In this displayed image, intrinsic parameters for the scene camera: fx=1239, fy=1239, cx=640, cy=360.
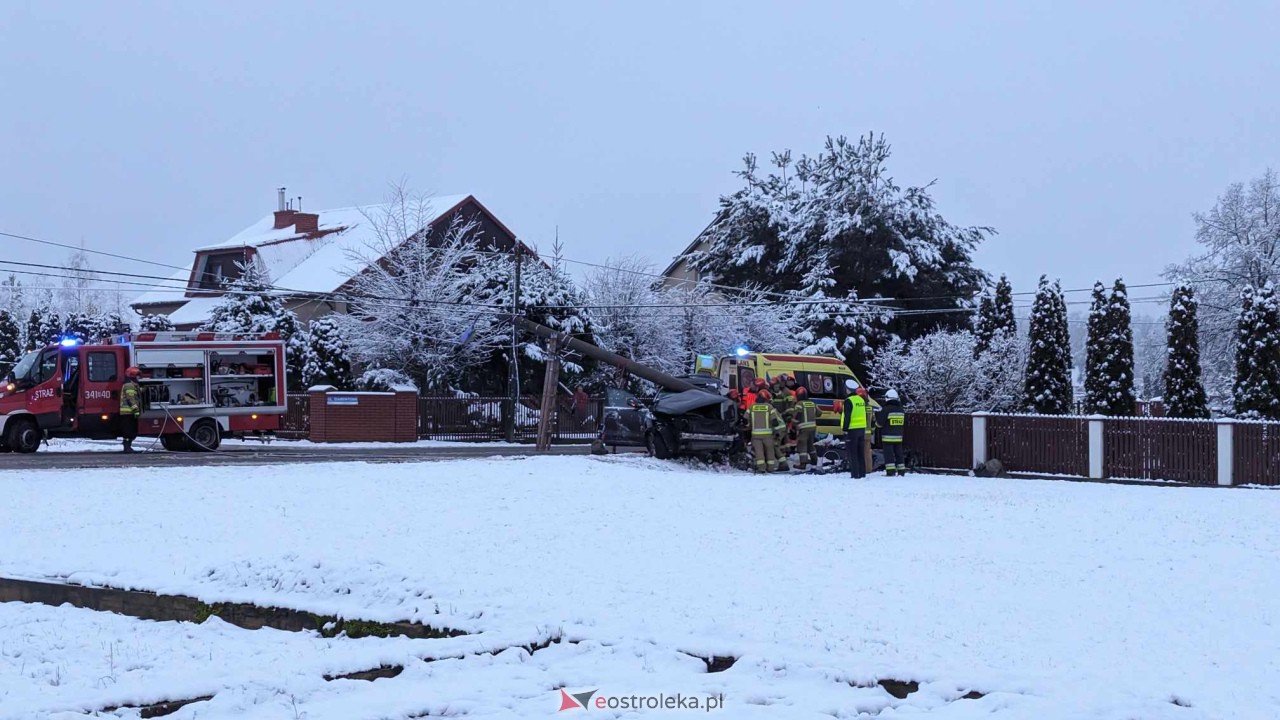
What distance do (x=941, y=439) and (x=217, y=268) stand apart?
37516 millimetres

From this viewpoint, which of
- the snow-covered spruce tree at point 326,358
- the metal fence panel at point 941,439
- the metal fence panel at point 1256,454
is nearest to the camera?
the metal fence panel at point 1256,454

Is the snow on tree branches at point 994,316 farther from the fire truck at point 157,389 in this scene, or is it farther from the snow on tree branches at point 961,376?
the fire truck at point 157,389

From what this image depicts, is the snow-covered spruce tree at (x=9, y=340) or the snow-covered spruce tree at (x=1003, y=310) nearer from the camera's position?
the snow-covered spruce tree at (x=1003, y=310)

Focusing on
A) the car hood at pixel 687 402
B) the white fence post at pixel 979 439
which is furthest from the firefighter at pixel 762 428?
the white fence post at pixel 979 439

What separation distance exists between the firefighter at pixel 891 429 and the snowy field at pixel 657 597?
18.1 ft

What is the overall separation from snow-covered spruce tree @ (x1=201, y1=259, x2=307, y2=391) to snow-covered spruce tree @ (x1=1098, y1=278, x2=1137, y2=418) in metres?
24.7

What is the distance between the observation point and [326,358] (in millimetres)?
40938

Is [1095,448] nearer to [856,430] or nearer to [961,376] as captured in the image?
[856,430]

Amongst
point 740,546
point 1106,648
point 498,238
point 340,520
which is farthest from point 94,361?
point 498,238

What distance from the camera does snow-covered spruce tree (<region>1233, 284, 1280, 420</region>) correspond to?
99.0 ft

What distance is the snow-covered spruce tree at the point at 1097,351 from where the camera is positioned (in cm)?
3438

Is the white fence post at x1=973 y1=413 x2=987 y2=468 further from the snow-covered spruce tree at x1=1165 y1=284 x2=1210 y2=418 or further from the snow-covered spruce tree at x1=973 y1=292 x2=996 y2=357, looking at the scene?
→ the snow-covered spruce tree at x1=973 y1=292 x2=996 y2=357

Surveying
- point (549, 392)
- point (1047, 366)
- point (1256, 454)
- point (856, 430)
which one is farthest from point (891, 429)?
point (1047, 366)

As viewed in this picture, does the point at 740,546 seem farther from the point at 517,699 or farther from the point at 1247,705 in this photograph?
the point at 1247,705
